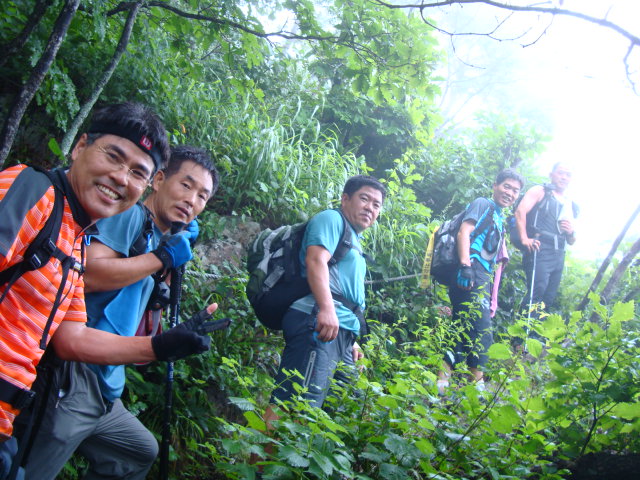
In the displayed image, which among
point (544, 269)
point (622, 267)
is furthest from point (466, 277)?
point (622, 267)

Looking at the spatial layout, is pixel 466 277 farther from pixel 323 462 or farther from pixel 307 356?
pixel 323 462

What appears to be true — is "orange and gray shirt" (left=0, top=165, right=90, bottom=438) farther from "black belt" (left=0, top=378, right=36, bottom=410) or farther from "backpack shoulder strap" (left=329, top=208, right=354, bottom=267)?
"backpack shoulder strap" (left=329, top=208, right=354, bottom=267)

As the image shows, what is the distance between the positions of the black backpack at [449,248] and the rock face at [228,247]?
7.54ft

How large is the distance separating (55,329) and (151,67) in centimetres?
492

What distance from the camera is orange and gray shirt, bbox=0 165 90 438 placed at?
1.46 meters

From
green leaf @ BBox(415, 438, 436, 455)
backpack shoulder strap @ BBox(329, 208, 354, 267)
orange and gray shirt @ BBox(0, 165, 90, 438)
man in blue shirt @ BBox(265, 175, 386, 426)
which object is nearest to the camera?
orange and gray shirt @ BBox(0, 165, 90, 438)

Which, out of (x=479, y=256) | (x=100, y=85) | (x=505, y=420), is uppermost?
(x=100, y=85)

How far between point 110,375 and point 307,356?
4.19 feet

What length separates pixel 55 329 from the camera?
1772mm

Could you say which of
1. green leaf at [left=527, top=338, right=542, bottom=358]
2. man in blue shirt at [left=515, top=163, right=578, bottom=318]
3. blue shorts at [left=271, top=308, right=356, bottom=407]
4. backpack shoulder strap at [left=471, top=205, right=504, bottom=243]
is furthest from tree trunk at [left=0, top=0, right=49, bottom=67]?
man in blue shirt at [left=515, top=163, right=578, bottom=318]

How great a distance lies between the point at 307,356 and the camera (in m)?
3.08

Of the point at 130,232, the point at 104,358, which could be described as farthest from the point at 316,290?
the point at 104,358

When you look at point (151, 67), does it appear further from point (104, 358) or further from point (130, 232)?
point (104, 358)

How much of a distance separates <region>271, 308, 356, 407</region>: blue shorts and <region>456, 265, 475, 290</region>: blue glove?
2.26 meters
